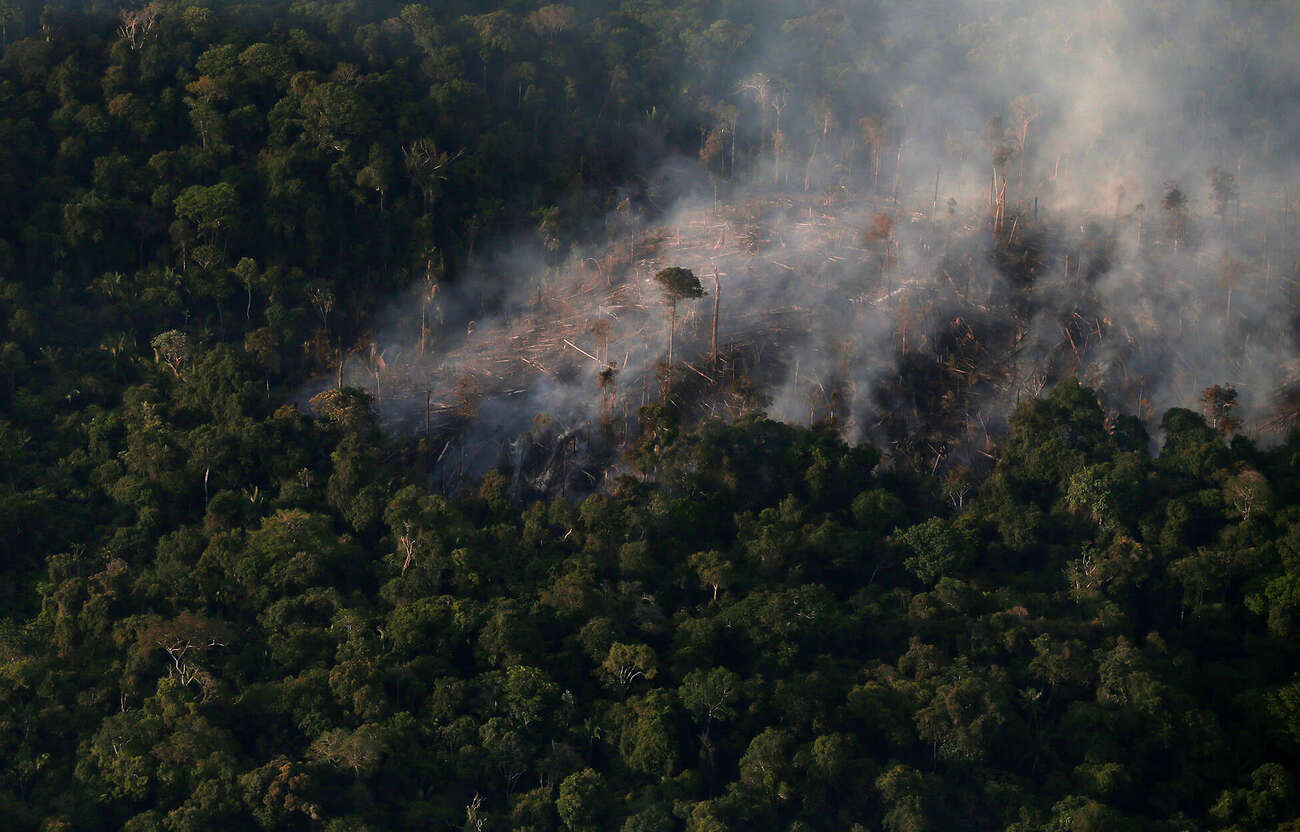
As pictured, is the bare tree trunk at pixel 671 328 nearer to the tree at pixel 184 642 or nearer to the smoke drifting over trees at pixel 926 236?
the smoke drifting over trees at pixel 926 236

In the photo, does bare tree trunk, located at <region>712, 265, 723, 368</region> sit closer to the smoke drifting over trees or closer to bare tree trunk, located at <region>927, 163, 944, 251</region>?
the smoke drifting over trees

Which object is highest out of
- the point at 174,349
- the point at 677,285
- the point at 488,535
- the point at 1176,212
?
the point at 677,285

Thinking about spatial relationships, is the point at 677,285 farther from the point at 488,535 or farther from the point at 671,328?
the point at 488,535

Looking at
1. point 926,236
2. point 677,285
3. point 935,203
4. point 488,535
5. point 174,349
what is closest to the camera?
point 488,535

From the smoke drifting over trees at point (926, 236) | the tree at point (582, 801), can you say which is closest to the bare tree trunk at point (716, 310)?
the smoke drifting over trees at point (926, 236)

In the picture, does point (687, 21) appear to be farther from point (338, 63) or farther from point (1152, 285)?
point (1152, 285)

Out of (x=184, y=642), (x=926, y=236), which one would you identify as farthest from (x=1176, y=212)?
(x=184, y=642)

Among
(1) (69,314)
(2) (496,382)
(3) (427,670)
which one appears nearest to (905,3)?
(2) (496,382)
